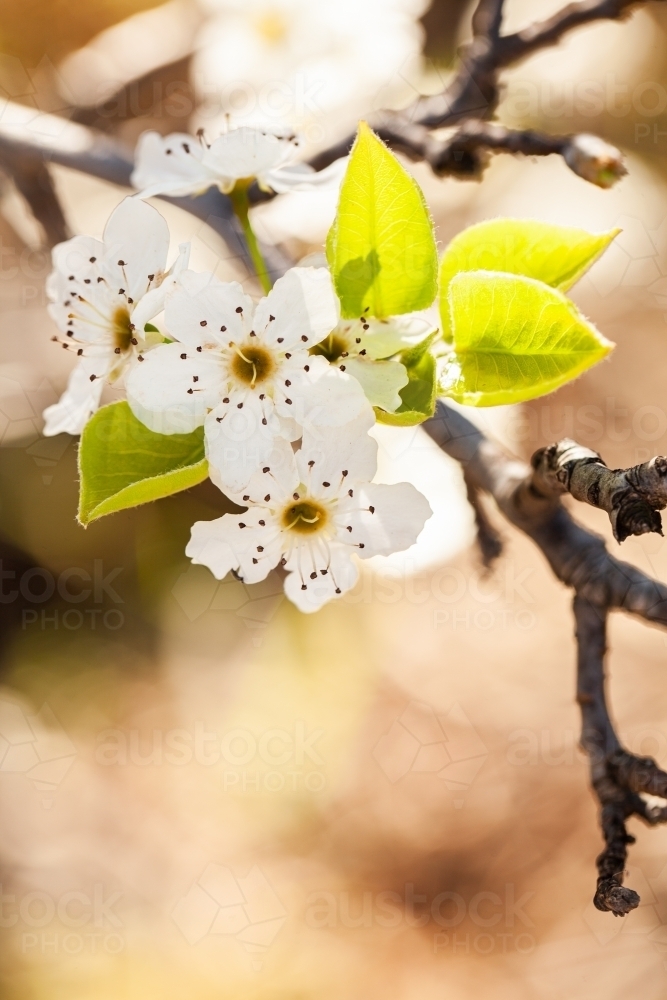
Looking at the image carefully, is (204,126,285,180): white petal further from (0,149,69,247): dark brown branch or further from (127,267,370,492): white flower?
(0,149,69,247): dark brown branch

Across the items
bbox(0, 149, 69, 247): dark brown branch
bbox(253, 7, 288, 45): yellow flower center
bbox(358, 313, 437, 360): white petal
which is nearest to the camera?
bbox(358, 313, 437, 360): white petal

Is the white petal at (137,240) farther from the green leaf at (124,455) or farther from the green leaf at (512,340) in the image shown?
the green leaf at (512,340)
